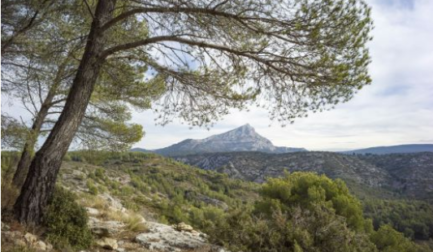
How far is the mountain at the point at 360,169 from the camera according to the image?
10869 centimetres

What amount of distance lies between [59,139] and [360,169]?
132641mm

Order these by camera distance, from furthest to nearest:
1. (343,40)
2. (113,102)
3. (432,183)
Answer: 1. (432,183)
2. (113,102)
3. (343,40)

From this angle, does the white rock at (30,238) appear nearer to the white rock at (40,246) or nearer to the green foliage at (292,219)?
the white rock at (40,246)

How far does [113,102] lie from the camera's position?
30.8 feet

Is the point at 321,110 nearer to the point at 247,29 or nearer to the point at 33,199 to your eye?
the point at 247,29

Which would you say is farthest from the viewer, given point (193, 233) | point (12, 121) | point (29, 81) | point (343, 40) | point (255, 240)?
point (29, 81)

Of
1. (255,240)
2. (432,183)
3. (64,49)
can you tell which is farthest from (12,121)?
(432,183)

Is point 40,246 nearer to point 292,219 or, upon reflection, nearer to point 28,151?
point 28,151

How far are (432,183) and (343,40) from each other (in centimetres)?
12394

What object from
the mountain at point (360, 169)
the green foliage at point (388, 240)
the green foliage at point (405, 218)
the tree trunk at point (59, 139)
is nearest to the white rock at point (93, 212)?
the tree trunk at point (59, 139)

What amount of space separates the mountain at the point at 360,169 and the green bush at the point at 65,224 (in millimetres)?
101510

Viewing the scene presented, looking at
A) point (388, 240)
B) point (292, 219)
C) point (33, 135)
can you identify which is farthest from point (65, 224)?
point (388, 240)

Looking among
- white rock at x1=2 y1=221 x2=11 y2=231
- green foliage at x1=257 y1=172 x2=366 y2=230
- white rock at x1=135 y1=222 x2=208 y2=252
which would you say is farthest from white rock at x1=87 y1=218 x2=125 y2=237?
green foliage at x1=257 y1=172 x2=366 y2=230

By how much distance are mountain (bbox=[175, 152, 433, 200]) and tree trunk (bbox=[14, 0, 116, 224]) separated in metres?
102
